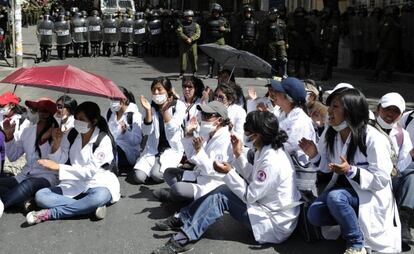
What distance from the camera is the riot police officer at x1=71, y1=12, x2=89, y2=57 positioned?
63.7 feet

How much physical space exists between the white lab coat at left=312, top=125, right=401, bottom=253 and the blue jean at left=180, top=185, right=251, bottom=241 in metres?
0.90

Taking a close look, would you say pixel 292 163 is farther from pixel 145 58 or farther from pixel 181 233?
pixel 145 58

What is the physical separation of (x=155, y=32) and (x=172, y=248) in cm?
1727

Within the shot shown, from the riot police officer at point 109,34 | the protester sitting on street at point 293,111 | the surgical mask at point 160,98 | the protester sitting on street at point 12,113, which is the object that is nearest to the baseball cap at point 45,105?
the protester sitting on street at point 12,113

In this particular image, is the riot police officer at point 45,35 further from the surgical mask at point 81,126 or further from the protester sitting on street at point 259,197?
the protester sitting on street at point 259,197

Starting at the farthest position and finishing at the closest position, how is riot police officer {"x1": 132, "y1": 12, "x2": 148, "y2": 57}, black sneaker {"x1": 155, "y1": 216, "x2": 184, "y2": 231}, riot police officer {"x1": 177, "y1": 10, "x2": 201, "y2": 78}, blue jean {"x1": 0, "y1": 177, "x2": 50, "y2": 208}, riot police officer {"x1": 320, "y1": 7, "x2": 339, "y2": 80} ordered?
riot police officer {"x1": 132, "y1": 12, "x2": 148, "y2": 57} → riot police officer {"x1": 320, "y1": 7, "x2": 339, "y2": 80} → riot police officer {"x1": 177, "y1": 10, "x2": 201, "y2": 78} → blue jean {"x1": 0, "y1": 177, "x2": 50, "y2": 208} → black sneaker {"x1": 155, "y1": 216, "x2": 184, "y2": 231}

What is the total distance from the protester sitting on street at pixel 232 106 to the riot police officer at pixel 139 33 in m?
15.0

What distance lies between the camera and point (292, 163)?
14.5 feet

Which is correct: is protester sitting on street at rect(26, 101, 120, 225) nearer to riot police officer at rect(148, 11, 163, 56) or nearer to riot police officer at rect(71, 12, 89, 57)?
riot police officer at rect(71, 12, 89, 57)

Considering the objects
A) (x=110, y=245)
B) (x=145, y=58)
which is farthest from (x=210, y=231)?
(x=145, y=58)

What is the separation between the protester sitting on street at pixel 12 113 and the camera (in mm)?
5359

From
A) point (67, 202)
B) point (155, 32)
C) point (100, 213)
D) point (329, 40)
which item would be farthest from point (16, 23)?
point (100, 213)

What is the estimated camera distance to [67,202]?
492 centimetres

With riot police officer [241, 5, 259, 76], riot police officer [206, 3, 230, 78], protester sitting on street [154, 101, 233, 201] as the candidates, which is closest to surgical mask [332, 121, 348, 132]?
protester sitting on street [154, 101, 233, 201]
